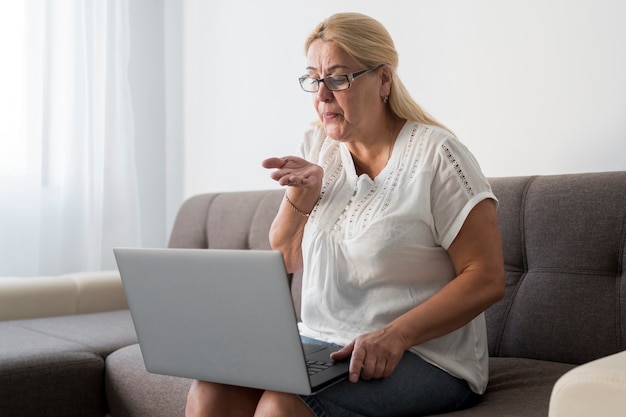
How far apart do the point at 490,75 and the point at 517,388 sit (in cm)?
102

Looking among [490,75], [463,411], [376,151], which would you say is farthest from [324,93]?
[490,75]

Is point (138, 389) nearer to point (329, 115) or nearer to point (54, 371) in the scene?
point (54, 371)

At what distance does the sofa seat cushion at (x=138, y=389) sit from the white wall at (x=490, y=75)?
41.9 inches

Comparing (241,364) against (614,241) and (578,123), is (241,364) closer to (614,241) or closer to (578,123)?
(614,241)

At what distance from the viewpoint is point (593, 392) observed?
2.89 ft

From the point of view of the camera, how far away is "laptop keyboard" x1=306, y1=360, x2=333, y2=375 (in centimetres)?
132

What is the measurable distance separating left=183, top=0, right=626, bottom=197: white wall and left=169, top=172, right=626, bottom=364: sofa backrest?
257mm

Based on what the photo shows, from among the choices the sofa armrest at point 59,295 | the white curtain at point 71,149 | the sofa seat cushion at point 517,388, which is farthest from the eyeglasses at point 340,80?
the white curtain at point 71,149

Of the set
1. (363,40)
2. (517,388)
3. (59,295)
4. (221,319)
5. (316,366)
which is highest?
(363,40)

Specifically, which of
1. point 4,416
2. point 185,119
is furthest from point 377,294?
point 185,119

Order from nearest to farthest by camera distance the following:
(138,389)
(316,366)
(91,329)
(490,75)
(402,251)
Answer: (316,366)
(402,251)
(138,389)
(490,75)
(91,329)

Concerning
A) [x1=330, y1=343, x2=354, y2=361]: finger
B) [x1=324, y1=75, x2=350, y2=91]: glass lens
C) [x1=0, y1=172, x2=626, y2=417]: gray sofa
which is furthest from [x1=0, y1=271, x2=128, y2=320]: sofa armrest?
→ [x1=330, y1=343, x2=354, y2=361]: finger

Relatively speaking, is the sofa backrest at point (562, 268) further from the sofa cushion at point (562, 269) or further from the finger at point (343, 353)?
the finger at point (343, 353)

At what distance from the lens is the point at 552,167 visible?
83.0 inches
